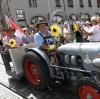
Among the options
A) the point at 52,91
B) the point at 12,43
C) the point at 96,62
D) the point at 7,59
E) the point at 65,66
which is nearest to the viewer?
the point at 96,62

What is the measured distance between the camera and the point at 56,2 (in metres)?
40.6

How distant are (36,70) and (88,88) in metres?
1.84

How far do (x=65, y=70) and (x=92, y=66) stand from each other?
817mm

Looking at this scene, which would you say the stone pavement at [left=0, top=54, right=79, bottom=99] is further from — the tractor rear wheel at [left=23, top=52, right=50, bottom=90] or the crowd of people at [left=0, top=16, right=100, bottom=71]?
the crowd of people at [left=0, top=16, right=100, bottom=71]

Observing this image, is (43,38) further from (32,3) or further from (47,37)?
(32,3)

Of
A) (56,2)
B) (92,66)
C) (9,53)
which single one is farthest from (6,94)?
(56,2)

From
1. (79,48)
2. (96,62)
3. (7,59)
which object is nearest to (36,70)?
(7,59)

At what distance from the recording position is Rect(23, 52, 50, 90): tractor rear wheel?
18.5 ft

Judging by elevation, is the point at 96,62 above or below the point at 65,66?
above

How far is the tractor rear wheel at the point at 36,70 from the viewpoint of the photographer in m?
5.65

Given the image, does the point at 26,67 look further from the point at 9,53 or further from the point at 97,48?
the point at 97,48

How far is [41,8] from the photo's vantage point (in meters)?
39.0

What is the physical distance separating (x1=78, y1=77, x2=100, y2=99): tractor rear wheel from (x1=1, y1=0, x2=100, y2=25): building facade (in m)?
31.7

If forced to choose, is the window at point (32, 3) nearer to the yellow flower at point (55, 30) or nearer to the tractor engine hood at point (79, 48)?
the yellow flower at point (55, 30)
